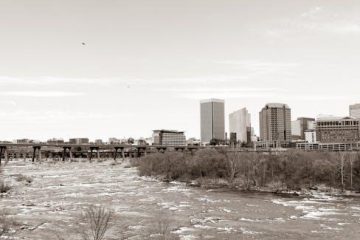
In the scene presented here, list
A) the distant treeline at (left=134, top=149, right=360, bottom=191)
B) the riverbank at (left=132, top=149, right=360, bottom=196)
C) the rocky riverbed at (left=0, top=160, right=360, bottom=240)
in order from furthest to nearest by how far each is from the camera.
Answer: the distant treeline at (left=134, top=149, right=360, bottom=191) < the riverbank at (left=132, top=149, right=360, bottom=196) < the rocky riverbed at (left=0, top=160, right=360, bottom=240)

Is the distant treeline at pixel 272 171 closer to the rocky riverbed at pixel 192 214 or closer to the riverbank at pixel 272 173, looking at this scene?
the riverbank at pixel 272 173

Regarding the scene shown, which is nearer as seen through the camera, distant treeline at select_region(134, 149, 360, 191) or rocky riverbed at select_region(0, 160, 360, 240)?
rocky riverbed at select_region(0, 160, 360, 240)

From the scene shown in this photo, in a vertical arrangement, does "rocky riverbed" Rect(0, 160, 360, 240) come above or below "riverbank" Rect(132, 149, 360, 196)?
below

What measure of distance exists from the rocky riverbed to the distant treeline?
32.2 ft

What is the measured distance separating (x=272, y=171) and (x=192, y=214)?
36841 millimetres

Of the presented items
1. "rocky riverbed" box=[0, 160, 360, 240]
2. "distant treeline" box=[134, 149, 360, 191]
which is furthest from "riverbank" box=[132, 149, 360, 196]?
"rocky riverbed" box=[0, 160, 360, 240]

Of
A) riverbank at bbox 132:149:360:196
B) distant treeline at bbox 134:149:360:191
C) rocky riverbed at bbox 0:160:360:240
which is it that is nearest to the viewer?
rocky riverbed at bbox 0:160:360:240

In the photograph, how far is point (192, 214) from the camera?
1738 inches

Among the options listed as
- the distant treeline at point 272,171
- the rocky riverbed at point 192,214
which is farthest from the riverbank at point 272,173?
the rocky riverbed at point 192,214

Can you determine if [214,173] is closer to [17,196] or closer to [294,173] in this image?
[294,173]

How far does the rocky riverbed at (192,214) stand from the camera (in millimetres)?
34281

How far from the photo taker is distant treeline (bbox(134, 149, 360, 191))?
2741 inches

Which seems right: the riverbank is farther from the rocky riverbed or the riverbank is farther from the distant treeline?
the rocky riverbed

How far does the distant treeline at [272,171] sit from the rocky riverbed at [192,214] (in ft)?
32.2
